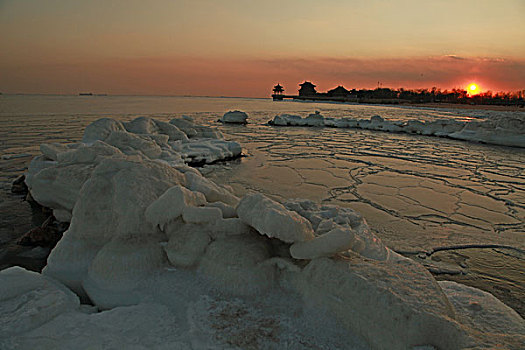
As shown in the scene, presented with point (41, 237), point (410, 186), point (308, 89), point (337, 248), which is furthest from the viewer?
point (308, 89)

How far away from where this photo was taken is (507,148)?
12.6m

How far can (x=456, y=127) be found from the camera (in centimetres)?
1614

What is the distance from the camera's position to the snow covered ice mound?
43.4 ft

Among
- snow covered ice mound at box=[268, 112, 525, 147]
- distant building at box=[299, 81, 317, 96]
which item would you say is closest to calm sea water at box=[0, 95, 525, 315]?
snow covered ice mound at box=[268, 112, 525, 147]

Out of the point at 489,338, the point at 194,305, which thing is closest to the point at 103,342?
the point at 194,305

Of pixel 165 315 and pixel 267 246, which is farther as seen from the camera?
pixel 267 246

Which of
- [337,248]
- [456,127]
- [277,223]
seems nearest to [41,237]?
[277,223]

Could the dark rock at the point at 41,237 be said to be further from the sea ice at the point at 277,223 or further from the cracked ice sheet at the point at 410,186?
the cracked ice sheet at the point at 410,186

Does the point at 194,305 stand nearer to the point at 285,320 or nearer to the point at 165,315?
the point at 165,315

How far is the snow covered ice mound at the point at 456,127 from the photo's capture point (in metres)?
13.2

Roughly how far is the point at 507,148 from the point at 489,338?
48.3 feet

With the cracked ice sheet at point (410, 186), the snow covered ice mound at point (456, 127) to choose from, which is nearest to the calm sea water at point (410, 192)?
the cracked ice sheet at point (410, 186)

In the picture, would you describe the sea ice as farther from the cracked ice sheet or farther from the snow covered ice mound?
the snow covered ice mound

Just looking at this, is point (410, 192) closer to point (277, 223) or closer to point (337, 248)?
point (337, 248)
